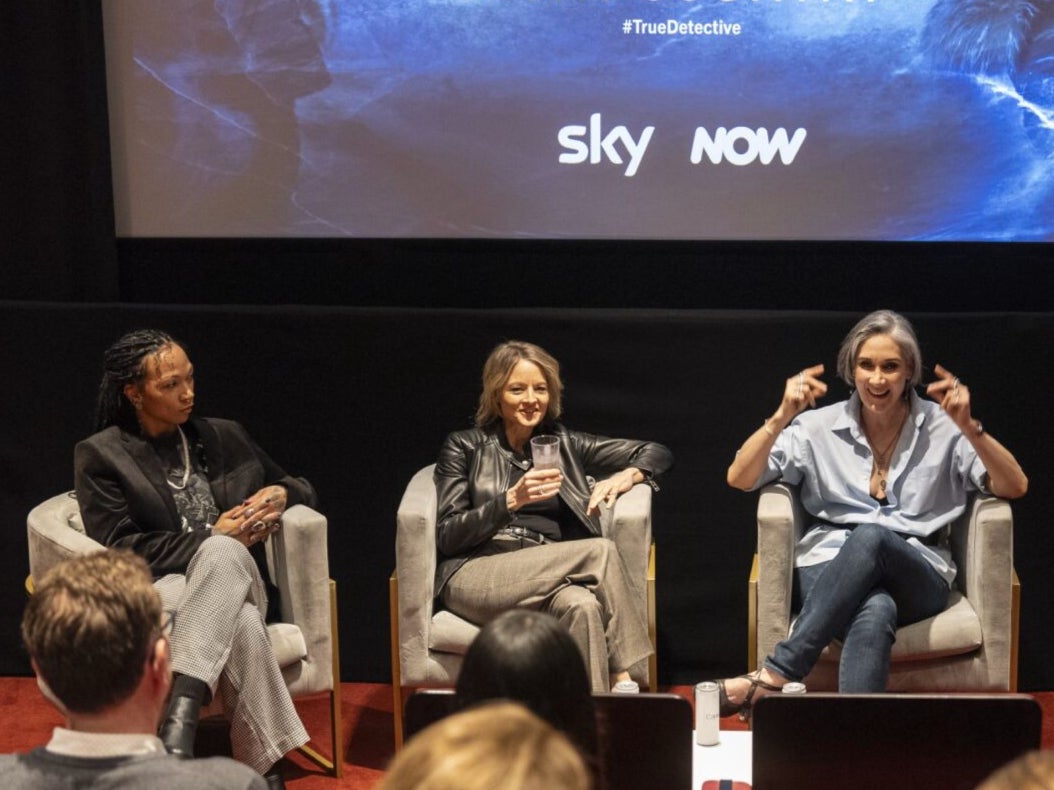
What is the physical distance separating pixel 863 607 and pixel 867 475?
0.46 metres

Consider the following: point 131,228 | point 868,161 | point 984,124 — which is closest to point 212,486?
point 131,228

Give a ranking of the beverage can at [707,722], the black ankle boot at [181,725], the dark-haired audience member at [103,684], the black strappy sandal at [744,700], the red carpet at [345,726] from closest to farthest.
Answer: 1. the dark-haired audience member at [103,684]
2. the beverage can at [707,722]
3. the black ankle boot at [181,725]
4. the black strappy sandal at [744,700]
5. the red carpet at [345,726]

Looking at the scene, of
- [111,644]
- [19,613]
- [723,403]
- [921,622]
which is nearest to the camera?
[111,644]

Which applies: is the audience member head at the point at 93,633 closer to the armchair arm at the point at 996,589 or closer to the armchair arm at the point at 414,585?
the armchair arm at the point at 414,585

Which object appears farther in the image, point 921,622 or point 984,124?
point 984,124

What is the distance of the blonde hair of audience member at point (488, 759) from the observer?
1.41 metres

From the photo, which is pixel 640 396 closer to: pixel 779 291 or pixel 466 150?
pixel 779 291

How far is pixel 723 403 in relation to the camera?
492 centimetres

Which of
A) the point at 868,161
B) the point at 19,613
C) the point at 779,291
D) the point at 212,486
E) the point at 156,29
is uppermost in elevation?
the point at 156,29

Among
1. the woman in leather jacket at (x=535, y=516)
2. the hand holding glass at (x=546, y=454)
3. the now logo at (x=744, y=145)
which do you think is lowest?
the woman in leather jacket at (x=535, y=516)

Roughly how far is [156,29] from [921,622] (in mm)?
3112

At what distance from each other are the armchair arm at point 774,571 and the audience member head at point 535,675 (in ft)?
6.57

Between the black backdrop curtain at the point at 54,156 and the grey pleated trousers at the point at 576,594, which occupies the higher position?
the black backdrop curtain at the point at 54,156

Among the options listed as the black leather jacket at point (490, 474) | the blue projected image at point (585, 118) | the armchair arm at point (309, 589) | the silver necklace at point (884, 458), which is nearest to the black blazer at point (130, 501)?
the armchair arm at point (309, 589)
